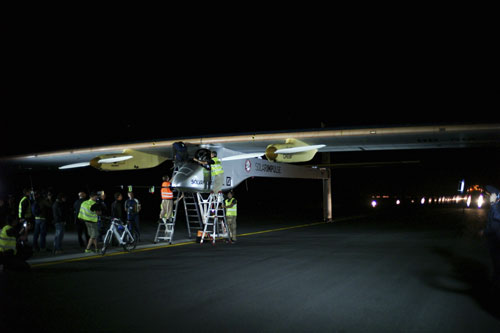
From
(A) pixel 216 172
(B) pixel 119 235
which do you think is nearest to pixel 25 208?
(B) pixel 119 235

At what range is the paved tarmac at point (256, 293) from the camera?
4.61 metres

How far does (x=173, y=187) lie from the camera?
1230 cm

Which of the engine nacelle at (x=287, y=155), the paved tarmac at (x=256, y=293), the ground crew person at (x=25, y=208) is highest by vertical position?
the engine nacelle at (x=287, y=155)

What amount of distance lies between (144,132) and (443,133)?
1034cm

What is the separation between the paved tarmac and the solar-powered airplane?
2.92 meters

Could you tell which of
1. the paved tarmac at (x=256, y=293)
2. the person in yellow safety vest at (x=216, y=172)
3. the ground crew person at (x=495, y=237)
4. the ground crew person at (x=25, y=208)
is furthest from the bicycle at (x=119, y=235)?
the ground crew person at (x=495, y=237)

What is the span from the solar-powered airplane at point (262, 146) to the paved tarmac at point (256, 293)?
115 inches

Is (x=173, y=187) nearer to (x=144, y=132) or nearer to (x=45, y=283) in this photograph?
(x=144, y=132)

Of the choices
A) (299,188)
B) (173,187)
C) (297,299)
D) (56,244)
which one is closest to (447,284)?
(297,299)

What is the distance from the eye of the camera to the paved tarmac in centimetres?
461

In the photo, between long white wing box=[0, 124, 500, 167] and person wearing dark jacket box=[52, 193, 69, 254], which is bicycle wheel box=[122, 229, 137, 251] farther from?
long white wing box=[0, 124, 500, 167]

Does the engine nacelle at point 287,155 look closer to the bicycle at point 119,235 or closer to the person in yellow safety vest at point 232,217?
the person in yellow safety vest at point 232,217

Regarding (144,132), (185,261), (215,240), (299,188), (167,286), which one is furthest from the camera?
(299,188)

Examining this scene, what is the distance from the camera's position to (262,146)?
13.1 metres
